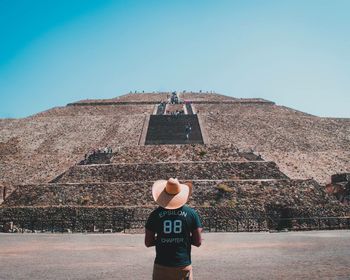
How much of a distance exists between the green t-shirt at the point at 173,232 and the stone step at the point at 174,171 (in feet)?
60.8

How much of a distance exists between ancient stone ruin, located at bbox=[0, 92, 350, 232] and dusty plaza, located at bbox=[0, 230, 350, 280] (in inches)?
201

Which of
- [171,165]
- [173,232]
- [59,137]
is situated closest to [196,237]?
[173,232]

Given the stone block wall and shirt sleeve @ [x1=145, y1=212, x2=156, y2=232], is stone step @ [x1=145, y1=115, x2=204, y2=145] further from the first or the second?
shirt sleeve @ [x1=145, y1=212, x2=156, y2=232]

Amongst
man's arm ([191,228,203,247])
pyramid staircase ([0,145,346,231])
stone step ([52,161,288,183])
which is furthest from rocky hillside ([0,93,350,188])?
man's arm ([191,228,203,247])

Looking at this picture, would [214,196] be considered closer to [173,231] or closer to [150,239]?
[150,239]

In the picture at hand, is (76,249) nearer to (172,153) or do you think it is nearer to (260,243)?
(260,243)

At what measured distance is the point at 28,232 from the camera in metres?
18.8

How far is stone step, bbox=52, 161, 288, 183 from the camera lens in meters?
23.8

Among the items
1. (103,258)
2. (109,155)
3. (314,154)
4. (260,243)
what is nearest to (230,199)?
(260,243)

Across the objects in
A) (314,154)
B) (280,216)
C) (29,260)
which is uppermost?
(314,154)

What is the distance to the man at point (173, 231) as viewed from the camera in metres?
4.66

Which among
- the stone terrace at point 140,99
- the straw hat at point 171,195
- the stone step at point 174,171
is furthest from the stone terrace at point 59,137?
the straw hat at point 171,195

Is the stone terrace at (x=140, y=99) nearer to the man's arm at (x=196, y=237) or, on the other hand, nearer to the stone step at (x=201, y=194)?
the stone step at (x=201, y=194)

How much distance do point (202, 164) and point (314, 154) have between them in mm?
13387
